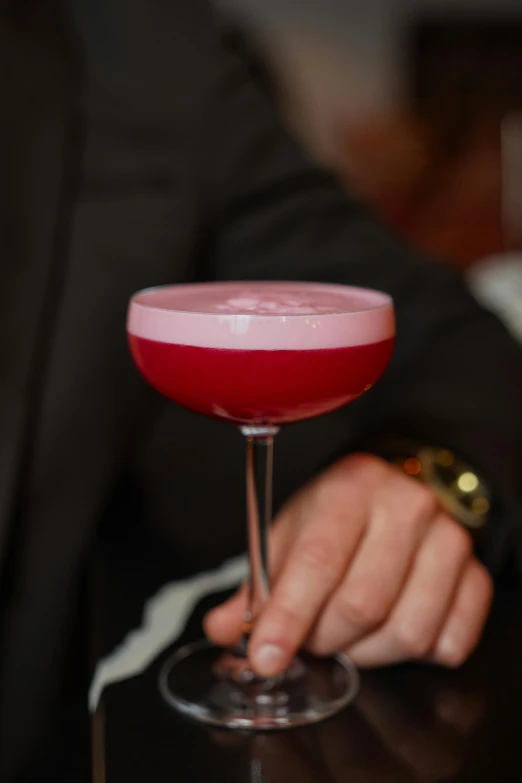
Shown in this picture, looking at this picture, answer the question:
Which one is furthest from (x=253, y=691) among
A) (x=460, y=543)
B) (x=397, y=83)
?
(x=397, y=83)

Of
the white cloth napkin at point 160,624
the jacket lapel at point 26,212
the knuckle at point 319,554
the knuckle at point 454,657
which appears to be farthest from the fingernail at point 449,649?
the jacket lapel at point 26,212

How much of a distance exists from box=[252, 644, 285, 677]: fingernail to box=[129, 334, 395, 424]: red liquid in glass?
0.56 feet

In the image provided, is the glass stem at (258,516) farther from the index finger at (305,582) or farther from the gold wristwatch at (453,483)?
the gold wristwatch at (453,483)

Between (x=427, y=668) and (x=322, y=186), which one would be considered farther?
(x=322, y=186)

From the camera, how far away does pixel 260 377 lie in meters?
0.61

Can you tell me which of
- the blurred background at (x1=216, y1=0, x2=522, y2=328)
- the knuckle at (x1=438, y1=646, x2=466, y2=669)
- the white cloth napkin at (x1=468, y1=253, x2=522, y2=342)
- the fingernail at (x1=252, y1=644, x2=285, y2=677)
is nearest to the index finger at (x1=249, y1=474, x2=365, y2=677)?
the fingernail at (x1=252, y1=644, x2=285, y2=677)

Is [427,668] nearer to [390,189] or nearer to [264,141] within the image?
[264,141]

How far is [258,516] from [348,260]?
1.65ft

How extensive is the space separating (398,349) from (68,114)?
0.47 metres

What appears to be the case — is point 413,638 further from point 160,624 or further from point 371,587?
point 160,624

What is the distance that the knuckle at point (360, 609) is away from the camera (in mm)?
645

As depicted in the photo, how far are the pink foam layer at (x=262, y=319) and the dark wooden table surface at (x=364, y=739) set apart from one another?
26cm

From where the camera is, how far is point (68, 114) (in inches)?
36.6

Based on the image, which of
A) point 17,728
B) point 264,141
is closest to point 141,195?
point 264,141
